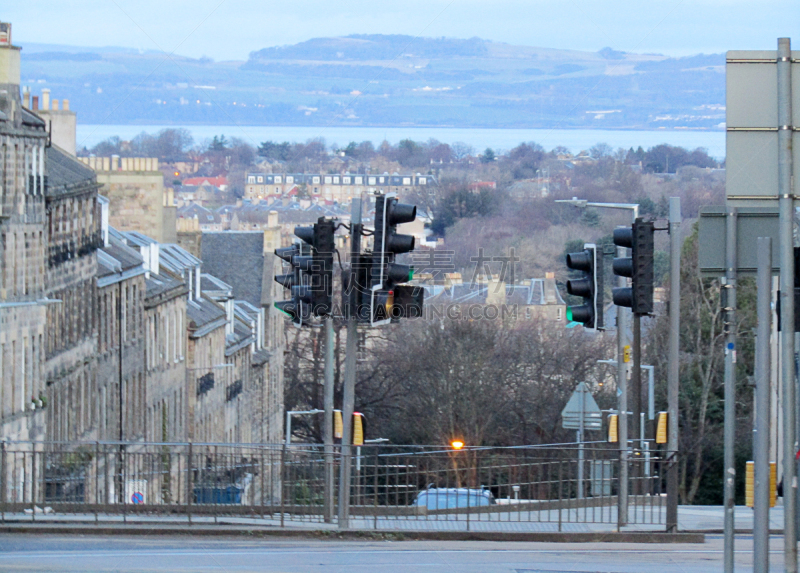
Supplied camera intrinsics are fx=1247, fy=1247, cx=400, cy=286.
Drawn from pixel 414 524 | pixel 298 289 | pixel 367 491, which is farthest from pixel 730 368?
pixel 367 491

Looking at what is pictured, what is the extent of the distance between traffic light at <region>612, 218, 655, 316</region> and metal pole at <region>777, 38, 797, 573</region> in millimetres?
5605

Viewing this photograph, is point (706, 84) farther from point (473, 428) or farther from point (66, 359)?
point (66, 359)

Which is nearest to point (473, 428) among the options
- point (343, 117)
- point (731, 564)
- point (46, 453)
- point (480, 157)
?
point (46, 453)

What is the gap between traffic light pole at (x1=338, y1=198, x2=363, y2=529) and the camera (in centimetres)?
1625

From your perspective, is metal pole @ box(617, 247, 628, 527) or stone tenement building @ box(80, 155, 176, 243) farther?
stone tenement building @ box(80, 155, 176, 243)

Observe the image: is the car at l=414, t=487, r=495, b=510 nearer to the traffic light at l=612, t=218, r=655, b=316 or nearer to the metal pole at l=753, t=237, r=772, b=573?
the traffic light at l=612, t=218, r=655, b=316

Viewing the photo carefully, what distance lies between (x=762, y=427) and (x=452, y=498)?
429 inches

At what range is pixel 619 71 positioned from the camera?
186000 millimetres

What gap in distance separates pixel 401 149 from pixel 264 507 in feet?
453

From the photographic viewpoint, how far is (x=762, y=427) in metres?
10.4

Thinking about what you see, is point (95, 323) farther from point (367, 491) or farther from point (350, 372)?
point (350, 372)

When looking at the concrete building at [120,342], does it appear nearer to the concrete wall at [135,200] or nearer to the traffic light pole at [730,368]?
the concrete wall at [135,200]

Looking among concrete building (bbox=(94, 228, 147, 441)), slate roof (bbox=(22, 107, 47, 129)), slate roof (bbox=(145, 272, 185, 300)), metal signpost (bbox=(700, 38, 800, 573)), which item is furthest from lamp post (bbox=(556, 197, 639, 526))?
slate roof (bbox=(145, 272, 185, 300))

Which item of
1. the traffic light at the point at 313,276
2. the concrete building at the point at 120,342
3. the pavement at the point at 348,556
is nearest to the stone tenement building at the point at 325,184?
the concrete building at the point at 120,342
